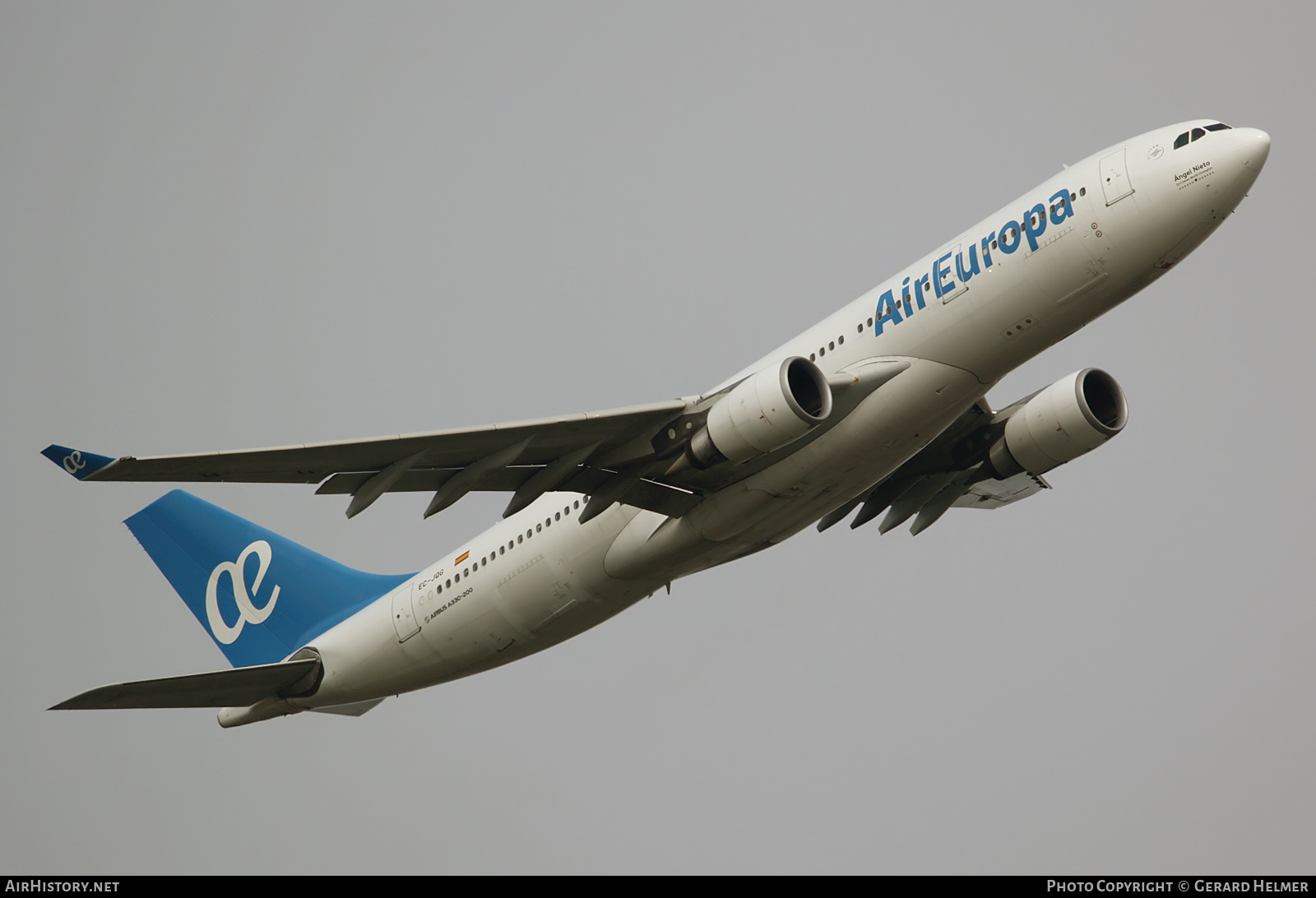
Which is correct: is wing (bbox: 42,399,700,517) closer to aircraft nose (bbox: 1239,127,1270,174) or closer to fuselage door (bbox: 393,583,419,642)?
fuselage door (bbox: 393,583,419,642)

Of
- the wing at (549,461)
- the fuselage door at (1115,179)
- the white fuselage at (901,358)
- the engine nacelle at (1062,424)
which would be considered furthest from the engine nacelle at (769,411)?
the engine nacelle at (1062,424)

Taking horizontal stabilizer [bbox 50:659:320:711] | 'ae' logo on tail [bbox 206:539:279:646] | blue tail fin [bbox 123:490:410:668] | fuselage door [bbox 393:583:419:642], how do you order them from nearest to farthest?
1. horizontal stabilizer [bbox 50:659:320:711]
2. fuselage door [bbox 393:583:419:642]
3. blue tail fin [bbox 123:490:410:668]
4. 'ae' logo on tail [bbox 206:539:279:646]

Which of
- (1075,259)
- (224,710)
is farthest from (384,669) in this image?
(1075,259)

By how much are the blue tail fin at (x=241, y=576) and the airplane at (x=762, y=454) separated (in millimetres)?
905

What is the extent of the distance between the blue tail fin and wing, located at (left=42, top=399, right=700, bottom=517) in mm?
7066

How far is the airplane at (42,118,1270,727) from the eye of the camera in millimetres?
21906

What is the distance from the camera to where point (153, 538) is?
3186cm

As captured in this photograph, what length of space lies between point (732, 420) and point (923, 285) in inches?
158

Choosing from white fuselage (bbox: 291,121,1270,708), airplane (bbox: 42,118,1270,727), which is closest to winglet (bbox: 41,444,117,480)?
airplane (bbox: 42,118,1270,727)

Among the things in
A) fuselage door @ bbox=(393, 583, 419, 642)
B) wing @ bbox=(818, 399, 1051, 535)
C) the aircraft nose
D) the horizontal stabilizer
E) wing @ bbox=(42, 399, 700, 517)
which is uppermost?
the aircraft nose

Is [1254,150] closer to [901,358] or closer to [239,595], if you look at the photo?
[901,358]

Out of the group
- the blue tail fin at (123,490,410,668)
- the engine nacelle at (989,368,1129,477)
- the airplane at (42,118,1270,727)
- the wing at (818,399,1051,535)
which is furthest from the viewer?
the blue tail fin at (123,490,410,668)

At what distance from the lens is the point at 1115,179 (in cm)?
2209

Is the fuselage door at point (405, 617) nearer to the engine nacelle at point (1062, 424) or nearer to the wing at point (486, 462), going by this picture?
the wing at point (486, 462)
